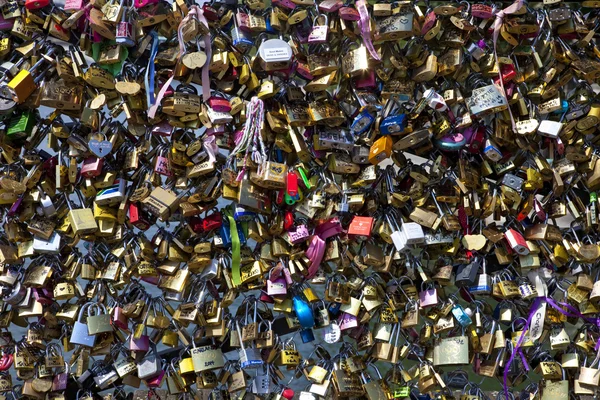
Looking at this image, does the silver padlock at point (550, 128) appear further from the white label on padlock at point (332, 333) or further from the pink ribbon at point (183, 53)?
the pink ribbon at point (183, 53)

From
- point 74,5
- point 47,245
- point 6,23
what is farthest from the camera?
point 47,245

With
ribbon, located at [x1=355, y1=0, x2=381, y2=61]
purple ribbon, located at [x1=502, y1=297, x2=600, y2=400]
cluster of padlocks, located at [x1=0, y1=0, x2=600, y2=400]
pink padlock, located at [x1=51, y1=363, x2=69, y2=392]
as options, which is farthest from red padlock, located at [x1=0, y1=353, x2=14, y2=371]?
purple ribbon, located at [x1=502, y1=297, x2=600, y2=400]

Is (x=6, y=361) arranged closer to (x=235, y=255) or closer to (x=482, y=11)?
(x=235, y=255)

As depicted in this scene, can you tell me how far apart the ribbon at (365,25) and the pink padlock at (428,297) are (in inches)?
35.4

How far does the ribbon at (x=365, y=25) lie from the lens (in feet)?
8.18

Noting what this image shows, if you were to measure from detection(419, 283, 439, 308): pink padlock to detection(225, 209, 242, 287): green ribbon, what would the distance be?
2.30 ft

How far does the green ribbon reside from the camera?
2637 millimetres

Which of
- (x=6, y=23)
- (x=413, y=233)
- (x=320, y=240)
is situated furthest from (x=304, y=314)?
(x=6, y=23)

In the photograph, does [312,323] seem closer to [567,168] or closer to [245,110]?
[245,110]

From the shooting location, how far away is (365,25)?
2498 millimetres

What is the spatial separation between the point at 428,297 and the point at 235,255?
0.75 m

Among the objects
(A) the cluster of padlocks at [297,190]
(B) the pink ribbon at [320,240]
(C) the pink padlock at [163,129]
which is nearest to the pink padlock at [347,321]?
(A) the cluster of padlocks at [297,190]

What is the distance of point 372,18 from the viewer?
8.38 ft

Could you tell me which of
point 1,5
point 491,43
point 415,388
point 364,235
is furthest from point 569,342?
point 1,5
